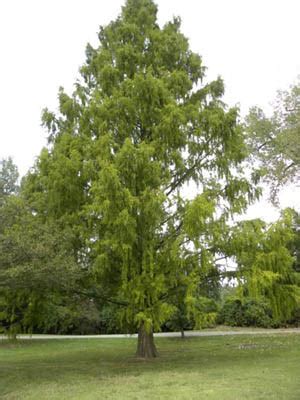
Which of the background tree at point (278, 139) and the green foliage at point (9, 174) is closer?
the background tree at point (278, 139)

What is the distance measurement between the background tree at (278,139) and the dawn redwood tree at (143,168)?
74.1 inches

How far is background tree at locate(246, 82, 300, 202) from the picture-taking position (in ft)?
42.8

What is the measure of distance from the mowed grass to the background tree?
5.34 m

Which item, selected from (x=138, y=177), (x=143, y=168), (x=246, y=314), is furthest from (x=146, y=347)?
(x=246, y=314)

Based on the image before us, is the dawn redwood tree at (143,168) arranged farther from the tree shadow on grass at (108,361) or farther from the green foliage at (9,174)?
the green foliage at (9,174)

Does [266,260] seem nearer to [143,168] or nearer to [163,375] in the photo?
[163,375]

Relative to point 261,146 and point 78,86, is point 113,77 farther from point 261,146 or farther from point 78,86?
point 261,146

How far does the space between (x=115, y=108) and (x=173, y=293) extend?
17.4 feet

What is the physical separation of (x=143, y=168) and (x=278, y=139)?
5.41 metres

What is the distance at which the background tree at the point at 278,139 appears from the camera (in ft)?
42.8

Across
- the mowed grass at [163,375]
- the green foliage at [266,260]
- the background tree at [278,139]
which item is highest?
the background tree at [278,139]

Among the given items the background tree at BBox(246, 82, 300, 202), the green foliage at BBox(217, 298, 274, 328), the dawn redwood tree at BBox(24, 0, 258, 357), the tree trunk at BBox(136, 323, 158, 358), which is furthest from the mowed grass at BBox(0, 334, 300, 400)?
the green foliage at BBox(217, 298, 274, 328)

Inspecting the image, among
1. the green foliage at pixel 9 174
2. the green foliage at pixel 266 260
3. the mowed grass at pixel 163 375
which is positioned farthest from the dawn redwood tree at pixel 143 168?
the green foliage at pixel 9 174

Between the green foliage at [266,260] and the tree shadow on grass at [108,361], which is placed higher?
the green foliage at [266,260]
